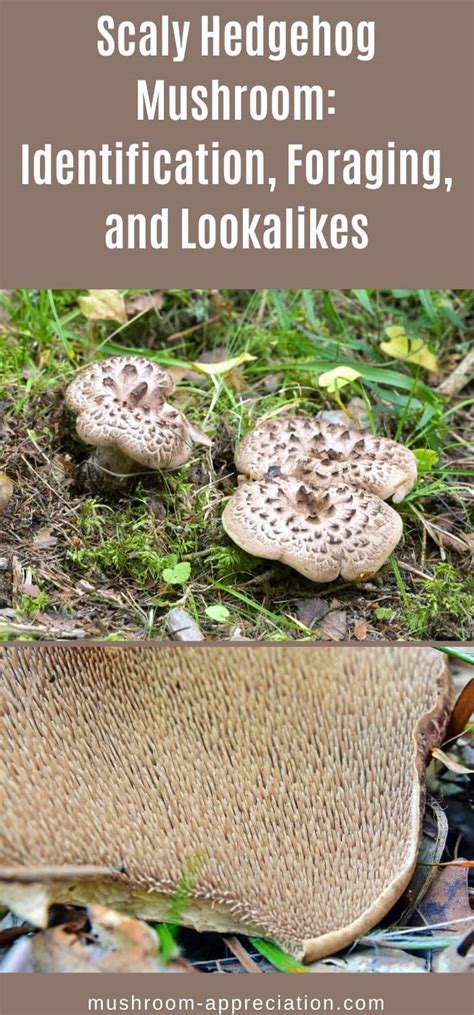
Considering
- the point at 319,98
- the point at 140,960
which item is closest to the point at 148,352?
the point at 319,98

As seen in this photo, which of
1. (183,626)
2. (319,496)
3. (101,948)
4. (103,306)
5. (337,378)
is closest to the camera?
(101,948)

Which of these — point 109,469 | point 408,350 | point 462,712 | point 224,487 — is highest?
point 408,350

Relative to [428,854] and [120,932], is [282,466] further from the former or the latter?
[120,932]

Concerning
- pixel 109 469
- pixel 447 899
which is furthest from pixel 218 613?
pixel 447 899

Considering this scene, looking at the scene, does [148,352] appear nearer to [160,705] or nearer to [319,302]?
[319,302]

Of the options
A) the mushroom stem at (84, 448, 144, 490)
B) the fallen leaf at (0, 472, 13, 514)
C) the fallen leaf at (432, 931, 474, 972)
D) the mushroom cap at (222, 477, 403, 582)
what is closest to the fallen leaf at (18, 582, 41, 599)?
the fallen leaf at (0, 472, 13, 514)

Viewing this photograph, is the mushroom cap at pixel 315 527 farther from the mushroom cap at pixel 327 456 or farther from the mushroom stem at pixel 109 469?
the mushroom stem at pixel 109 469
